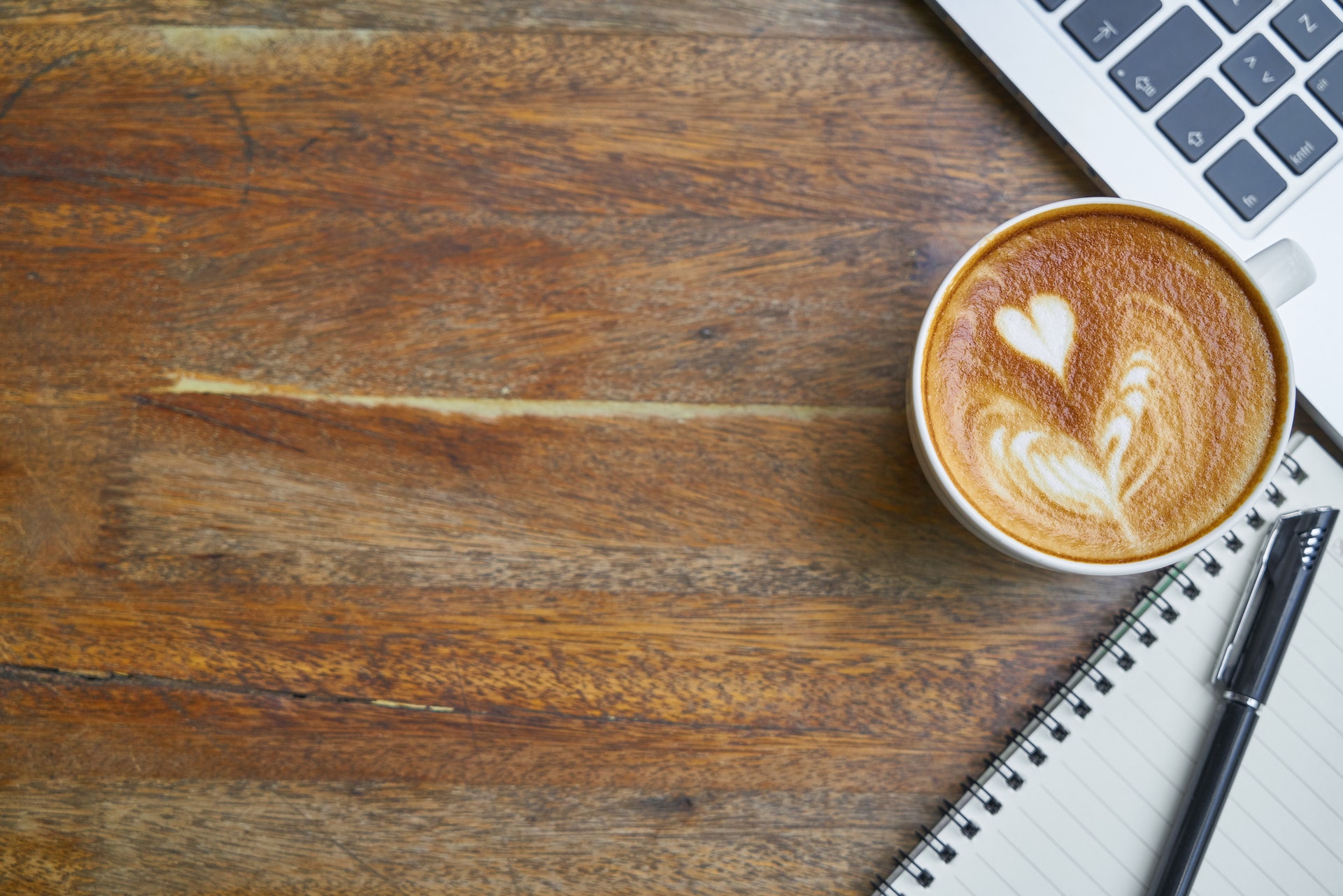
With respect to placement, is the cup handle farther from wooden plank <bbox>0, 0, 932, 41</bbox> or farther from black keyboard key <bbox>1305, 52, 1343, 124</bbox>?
wooden plank <bbox>0, 0, 932, 41</bbox>

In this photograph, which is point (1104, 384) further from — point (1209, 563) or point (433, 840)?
point (433, 840)

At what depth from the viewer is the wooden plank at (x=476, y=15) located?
0.59 m

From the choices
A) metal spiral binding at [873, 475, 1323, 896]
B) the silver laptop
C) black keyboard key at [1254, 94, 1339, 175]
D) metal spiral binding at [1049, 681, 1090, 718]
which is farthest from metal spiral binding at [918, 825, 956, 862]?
black keyboard key at [1254, 94, 1339, 175]

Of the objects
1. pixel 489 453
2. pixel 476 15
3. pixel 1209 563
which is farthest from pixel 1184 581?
pixel 476 15

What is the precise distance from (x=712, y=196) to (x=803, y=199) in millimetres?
59

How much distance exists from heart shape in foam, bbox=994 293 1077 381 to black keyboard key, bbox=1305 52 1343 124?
201 millimetres

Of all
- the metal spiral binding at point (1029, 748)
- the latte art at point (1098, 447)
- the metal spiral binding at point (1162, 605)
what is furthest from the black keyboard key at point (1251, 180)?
the metal spiral binding at point (1029, 748)

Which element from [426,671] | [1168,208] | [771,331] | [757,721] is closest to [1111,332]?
[1168,208]

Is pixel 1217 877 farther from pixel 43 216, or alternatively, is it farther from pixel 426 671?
pixel 43 216

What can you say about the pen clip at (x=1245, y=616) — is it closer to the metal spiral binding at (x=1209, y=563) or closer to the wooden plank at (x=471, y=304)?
the metal spiral binding at (x=1209, y=563)

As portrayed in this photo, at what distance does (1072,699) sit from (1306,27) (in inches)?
16.5

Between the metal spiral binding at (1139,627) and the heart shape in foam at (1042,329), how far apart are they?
17cm

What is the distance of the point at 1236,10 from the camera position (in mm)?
525

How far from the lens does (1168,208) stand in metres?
0.52
